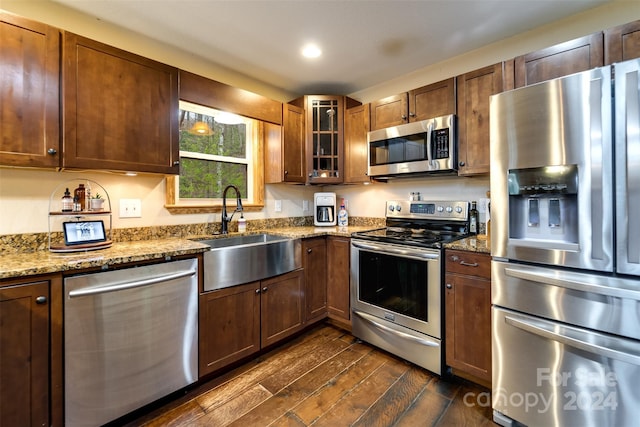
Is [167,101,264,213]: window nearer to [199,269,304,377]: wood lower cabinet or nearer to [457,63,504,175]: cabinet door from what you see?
[199,269,304,377]: wood lower cabinet

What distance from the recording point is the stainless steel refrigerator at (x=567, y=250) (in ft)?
3.79

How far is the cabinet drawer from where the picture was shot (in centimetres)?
169

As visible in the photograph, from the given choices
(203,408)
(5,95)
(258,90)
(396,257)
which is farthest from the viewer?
(258,90)

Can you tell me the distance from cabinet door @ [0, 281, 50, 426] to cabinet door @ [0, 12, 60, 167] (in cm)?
68

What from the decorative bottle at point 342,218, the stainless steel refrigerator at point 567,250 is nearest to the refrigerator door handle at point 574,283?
the stainless steel refrigerator at point 567,250

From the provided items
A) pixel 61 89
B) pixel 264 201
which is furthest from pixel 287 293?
pixel 61 89

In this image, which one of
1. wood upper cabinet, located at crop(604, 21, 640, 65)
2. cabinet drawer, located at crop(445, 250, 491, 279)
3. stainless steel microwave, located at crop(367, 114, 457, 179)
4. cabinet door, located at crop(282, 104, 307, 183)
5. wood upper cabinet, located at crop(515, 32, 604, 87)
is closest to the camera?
wood upper cabinet, located at crop(604, 21, 640, 65)

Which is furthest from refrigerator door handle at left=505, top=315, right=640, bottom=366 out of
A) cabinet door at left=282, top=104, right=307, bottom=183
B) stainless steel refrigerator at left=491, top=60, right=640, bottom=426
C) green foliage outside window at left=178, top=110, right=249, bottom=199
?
green foliage outside window at left=178, top=110, right=249, bottom=199

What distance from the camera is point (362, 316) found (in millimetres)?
2346

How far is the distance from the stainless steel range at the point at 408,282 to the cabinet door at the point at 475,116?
1.35 feet

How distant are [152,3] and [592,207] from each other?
2596 mm

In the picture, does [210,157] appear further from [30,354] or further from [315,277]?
[30,354]

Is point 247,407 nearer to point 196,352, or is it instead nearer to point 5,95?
point 196,352

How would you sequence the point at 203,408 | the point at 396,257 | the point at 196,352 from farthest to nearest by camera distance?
the point at 396,257 < the point at 196,352 < the point at 203,408
